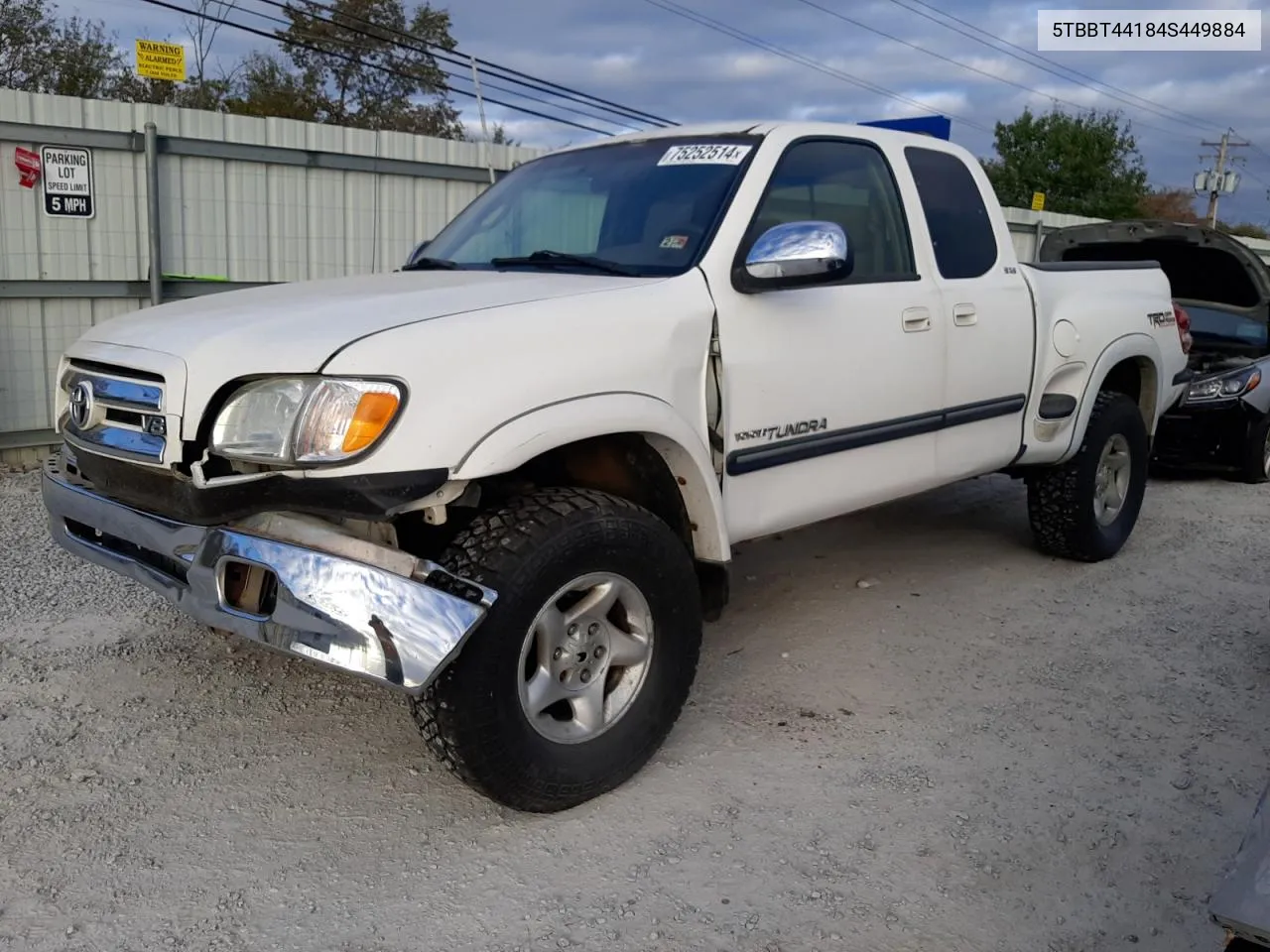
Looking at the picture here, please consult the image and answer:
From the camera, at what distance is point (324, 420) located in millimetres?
2725

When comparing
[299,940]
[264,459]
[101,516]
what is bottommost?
[299,940]

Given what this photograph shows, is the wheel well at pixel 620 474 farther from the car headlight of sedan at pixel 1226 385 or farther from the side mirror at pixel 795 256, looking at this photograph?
the car headlight of sedan at pixel 1226 385

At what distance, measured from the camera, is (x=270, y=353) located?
110 inches

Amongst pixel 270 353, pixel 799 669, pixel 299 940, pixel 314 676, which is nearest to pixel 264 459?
pixel 270 353

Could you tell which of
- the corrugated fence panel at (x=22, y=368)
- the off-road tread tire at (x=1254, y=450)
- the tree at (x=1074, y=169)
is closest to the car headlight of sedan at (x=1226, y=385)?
the off-road tread tire at (x=1254, y=450)

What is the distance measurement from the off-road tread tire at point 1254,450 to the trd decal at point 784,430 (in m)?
5.59

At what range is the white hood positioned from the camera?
2.80 metres

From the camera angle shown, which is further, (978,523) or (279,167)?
(279,167)

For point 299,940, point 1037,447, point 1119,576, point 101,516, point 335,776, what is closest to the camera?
point 299,940

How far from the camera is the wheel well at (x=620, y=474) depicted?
3.38 m

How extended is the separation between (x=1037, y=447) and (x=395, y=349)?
3.41m

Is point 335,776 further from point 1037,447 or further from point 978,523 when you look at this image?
point 978,523

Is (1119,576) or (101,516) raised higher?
(101,516)

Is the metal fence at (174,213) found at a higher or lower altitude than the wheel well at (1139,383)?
higher
